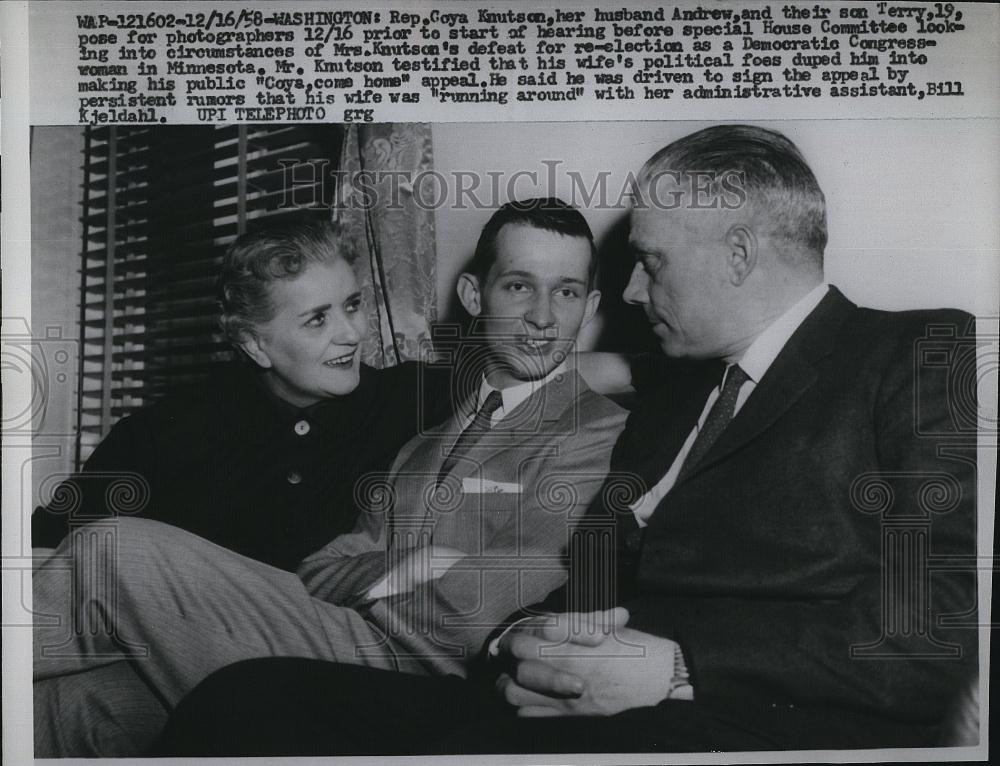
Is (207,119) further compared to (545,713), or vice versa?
(207,119)

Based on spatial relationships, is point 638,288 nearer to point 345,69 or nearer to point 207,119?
point 345,69

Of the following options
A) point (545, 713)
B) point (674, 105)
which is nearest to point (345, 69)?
point (674, 105)

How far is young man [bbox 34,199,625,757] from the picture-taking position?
2383 mm

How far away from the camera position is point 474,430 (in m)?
2.42

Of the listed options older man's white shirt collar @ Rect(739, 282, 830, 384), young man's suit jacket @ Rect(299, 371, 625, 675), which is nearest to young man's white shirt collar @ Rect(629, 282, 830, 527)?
older man's white shirt collar @ Rect(739, 282, 830, 384)

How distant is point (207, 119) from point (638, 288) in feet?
4.19

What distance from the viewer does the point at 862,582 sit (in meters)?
2.34

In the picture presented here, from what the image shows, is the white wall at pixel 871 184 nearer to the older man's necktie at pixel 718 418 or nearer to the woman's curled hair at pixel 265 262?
the woman's curled hair at pixel 265 262

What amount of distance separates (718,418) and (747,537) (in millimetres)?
312

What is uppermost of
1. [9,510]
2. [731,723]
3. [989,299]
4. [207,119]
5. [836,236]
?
[207,119]

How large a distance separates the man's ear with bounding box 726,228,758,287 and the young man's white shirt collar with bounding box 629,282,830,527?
153mm

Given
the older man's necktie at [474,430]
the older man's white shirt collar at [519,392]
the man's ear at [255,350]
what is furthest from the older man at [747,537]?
the man's ear at [255,350]

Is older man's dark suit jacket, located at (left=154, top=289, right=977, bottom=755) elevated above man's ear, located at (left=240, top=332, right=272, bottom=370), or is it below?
below

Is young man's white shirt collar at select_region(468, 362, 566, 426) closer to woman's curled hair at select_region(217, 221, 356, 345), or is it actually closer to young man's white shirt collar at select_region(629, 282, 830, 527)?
young man's white shirt collar at select_region(629, 282, 830, 527)
